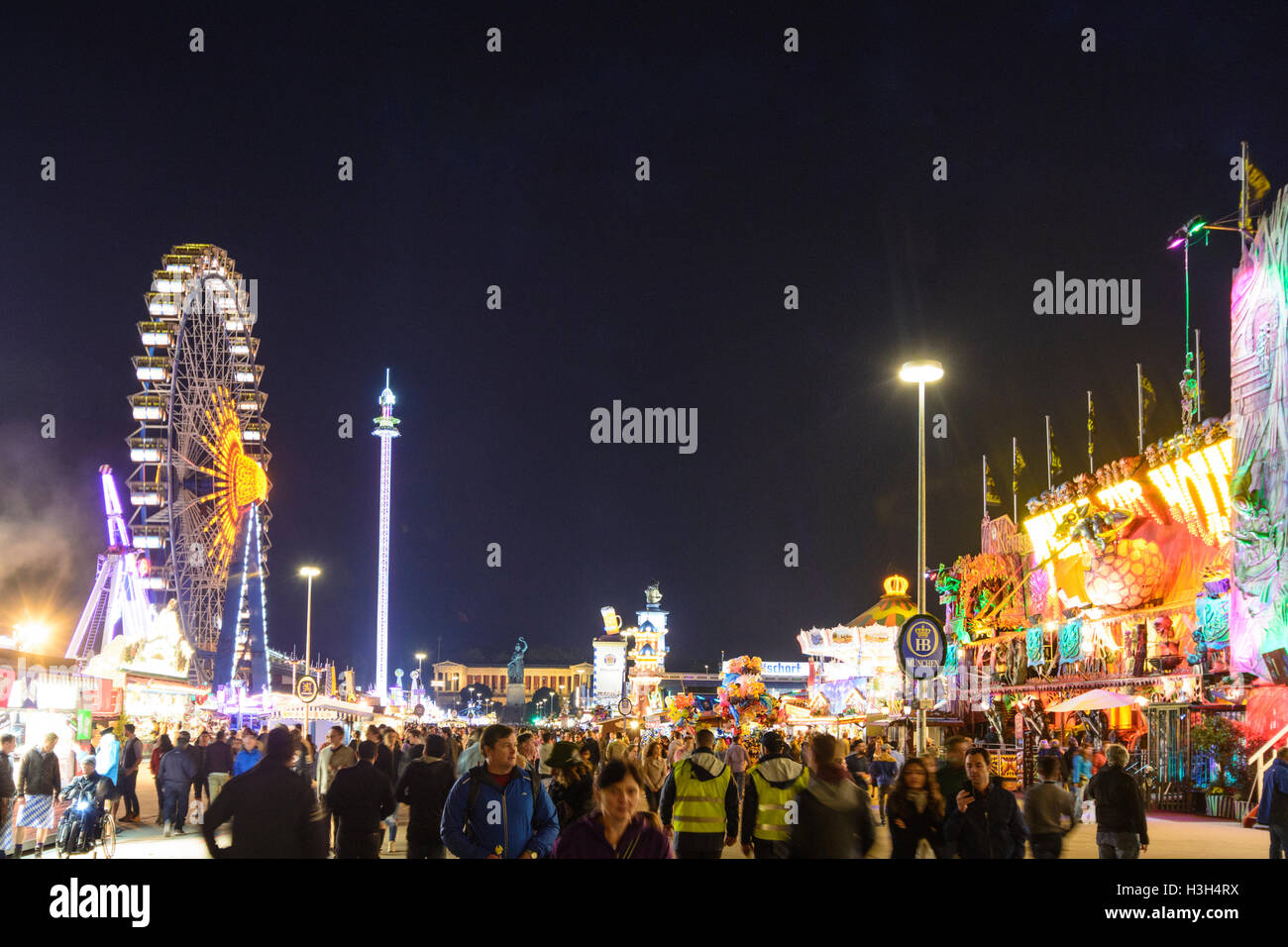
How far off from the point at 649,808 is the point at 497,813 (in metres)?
3.77

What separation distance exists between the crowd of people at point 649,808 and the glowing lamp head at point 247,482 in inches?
1633

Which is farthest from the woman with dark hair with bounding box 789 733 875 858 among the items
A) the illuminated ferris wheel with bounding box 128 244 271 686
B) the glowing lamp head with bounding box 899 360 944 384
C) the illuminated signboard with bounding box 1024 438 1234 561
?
the illuminated ferris wheel with bounding box 128 244 271 686

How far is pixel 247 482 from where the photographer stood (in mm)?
57219

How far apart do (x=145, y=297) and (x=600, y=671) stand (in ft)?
363

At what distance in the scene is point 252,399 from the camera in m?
61.3

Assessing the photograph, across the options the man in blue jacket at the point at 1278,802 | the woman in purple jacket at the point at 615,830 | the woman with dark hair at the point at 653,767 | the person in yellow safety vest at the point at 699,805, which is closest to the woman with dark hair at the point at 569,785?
the woman with dark hair at the point at 653,767

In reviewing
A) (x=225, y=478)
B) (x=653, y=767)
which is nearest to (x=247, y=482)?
(x=225, y=478)

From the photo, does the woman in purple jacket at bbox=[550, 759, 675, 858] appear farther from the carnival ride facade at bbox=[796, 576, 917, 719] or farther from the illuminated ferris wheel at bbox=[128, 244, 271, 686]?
the illuminated ferris wheel at bbox=[128, 244, 271, 686]

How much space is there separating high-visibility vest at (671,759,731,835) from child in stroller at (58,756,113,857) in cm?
841

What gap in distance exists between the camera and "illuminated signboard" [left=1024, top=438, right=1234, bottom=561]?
3100 centimetres

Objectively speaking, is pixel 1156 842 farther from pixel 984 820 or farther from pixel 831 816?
pixel 831 816

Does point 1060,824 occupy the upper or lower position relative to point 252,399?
lower

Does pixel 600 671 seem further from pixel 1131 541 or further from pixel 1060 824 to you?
pixel 1060 824

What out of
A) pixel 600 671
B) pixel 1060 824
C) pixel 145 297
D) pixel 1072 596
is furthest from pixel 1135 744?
pixel 600 671
